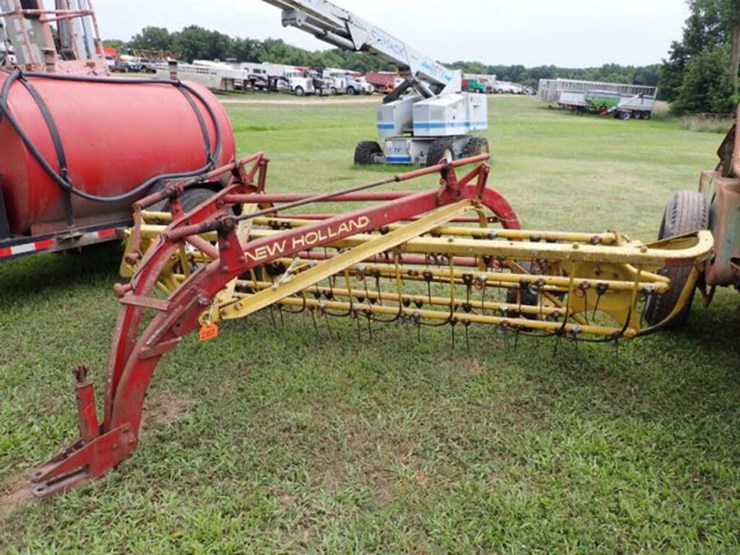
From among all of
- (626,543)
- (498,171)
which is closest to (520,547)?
(626,543)

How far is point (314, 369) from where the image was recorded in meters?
3.41

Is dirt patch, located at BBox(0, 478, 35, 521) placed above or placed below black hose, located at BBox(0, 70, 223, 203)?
below

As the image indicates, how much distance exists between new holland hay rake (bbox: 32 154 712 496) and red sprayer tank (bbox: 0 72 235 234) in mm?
697

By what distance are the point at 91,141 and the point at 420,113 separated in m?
7.88

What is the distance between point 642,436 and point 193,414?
7.18 feet

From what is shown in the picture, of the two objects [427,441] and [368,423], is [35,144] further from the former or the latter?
[427,441]

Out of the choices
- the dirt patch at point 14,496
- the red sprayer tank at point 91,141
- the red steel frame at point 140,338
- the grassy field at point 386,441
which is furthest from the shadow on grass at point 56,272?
the red steel frame at point 140,338

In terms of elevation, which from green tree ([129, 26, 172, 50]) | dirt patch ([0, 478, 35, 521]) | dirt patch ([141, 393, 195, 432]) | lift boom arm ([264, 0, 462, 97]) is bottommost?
dirt patch ([141, 393, 195, 432])

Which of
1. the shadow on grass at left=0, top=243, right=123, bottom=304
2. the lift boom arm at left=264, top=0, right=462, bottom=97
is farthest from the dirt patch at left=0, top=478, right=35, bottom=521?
the lift boom arm at left=264, top=0, right=462, bottom=97

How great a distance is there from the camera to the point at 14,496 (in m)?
2.44

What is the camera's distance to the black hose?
387 cm

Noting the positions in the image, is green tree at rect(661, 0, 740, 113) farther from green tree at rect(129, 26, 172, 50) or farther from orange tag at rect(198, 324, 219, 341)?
green tree at rect(129, 26, 172, 50)

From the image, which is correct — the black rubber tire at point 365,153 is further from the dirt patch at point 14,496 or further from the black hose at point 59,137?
the dirt patch at point 14,496

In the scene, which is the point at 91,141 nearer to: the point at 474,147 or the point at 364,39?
the point at 364,39
